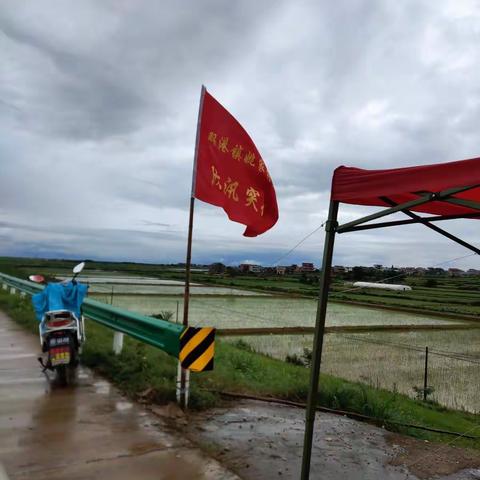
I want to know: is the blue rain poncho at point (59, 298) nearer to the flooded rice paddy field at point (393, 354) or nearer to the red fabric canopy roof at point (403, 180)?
the red fabric canopy roof at point (403, 180)

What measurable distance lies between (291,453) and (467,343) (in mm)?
15493

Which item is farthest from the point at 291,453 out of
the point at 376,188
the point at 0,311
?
the point at 0,311

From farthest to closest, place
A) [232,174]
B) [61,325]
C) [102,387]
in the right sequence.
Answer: [61,325] < [102,387] < [232,174]

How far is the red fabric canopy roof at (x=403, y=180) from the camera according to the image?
3021mm

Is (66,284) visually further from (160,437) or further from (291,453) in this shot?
(291,453)

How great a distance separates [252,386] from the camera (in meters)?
7.00

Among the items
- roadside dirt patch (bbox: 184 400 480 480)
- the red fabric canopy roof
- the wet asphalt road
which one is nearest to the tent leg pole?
the red fabric canopy roof

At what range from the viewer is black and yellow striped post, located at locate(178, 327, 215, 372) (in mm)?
5578

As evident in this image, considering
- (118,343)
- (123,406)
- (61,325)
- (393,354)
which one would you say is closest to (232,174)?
(123,406)

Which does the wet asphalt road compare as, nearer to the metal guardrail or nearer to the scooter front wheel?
the scooter front wheel

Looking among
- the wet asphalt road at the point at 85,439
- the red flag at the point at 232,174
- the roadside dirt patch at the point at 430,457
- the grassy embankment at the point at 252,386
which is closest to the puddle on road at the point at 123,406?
the wet asphalt road at the point at 85,439

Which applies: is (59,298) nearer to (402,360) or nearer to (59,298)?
(59,298)

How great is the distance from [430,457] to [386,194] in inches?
110

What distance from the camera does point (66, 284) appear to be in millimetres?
7383
